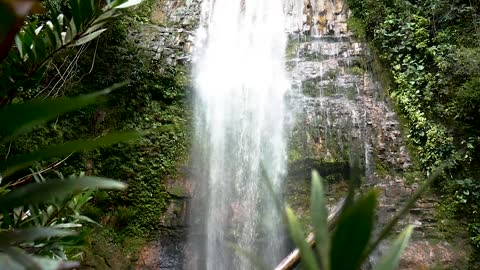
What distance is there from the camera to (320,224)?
644mm

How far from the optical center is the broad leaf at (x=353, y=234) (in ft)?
1.77

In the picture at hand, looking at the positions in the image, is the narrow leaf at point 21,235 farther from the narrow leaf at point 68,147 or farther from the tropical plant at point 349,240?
the tropical plant at point 349,240

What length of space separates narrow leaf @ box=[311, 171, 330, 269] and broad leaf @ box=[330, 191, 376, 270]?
0.06 feet

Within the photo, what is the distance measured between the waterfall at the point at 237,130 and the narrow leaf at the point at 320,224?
449 cm

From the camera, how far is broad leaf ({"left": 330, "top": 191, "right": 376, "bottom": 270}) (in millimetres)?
541

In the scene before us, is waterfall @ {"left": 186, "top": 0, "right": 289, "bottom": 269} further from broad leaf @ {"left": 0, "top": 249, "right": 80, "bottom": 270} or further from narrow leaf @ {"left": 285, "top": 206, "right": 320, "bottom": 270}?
broad leaf @ {"left": 0, "top": 249, "right": 80, "bottom": 270}

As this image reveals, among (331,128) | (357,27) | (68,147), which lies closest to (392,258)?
(68,147)

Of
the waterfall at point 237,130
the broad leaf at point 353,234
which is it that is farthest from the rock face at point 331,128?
the broad leaf at point 353,234

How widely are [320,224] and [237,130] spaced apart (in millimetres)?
5639

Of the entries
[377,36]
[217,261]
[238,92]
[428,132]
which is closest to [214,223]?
[217,261]

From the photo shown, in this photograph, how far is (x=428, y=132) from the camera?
5531 millimetres

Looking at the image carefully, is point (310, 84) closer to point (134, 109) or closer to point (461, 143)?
point (461, 143)

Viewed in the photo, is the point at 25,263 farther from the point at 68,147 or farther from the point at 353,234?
the point at 353,234

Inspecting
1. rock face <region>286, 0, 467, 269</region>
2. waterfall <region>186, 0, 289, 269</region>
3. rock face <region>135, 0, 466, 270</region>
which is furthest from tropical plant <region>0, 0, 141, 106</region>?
rock face <region>135, 0, 466, 270</region>
